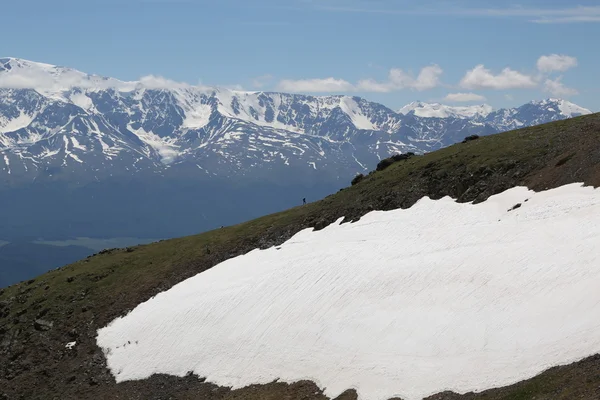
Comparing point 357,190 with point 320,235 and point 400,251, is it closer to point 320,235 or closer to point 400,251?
point 320,235

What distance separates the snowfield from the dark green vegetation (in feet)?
6.39

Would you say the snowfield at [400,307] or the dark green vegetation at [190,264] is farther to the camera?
the dark green vegetation at [190,264]

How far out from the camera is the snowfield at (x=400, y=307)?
40.4 meters

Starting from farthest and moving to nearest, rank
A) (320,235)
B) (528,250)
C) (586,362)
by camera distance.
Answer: (320,235) → (528,250) → (586,362)

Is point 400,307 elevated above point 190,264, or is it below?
below

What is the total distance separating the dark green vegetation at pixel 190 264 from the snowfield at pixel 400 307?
6.39ft

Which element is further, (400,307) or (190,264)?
(190,264)

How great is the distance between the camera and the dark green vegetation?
57.2m

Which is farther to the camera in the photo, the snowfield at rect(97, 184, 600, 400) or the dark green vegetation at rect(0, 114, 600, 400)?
the dark green vegetation at rect(0, 114, 600, 400)

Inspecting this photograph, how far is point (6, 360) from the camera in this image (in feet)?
211

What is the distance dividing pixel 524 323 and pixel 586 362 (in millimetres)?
6877

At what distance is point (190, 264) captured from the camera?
74688 mm

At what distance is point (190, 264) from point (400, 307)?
33325 millimetres

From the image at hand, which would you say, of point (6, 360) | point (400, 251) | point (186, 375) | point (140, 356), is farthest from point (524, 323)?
point (6, 360)
